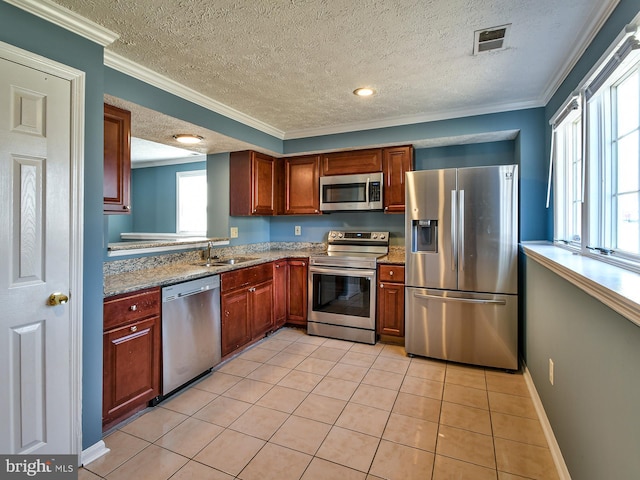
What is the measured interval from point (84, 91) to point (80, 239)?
77cm

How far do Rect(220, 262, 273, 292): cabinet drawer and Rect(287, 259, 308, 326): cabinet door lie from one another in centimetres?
33

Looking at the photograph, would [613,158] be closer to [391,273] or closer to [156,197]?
[391,273]

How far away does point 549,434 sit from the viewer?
6.24 feet

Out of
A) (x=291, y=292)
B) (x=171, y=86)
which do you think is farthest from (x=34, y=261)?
(x=291, y=292)

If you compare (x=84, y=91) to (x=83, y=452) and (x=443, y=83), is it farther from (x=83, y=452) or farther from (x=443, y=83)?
(x=443, y=83)

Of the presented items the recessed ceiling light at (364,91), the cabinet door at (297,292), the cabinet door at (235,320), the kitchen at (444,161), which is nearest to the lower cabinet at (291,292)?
the cabinet door at (297,292)

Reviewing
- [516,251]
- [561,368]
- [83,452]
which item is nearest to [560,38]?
[516,251]

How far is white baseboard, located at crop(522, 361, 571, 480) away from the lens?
64.1 inches

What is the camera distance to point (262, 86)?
8.55 ft

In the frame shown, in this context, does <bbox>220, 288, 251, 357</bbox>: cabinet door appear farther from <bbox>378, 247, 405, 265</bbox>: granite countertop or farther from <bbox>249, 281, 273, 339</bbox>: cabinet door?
<bbox>378, 247, 405, 265</bbox>: granite countertop

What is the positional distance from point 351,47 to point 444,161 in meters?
2.09

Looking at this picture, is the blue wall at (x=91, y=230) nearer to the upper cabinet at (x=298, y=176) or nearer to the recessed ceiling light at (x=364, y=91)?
the recessed ceiling light at (x=364, y=91)

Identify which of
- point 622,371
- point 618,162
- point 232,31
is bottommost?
point 622,371

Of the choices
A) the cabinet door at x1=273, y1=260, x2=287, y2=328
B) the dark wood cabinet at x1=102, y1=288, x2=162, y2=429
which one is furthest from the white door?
the cabinet door at x1=273, y1=260, x2=287, y2=328
